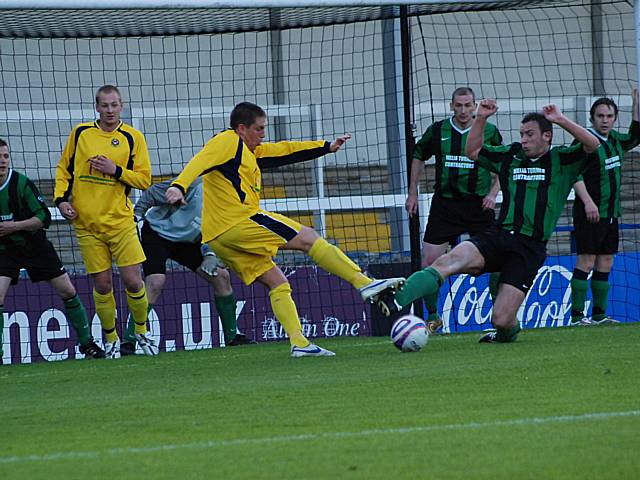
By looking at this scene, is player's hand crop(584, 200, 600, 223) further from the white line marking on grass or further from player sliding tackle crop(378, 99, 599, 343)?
the white line marking on grass

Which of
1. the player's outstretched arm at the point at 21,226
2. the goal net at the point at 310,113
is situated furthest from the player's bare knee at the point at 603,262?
the player's outstretched arm at the point at 21,226

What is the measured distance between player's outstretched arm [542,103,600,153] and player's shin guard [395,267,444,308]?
1282 millimetres

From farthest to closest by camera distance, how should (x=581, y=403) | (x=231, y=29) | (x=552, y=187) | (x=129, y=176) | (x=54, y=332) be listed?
1. (x=231, y=29)
2. (x=54, y=332)
3. (x=129, y=176)
4. (x=552, y=187)
5. (x=581, y=403)

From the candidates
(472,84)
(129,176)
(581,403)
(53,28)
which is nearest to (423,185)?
(472,84)

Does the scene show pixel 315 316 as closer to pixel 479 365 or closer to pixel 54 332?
pixel 54 332

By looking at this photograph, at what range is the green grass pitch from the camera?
4.19 m

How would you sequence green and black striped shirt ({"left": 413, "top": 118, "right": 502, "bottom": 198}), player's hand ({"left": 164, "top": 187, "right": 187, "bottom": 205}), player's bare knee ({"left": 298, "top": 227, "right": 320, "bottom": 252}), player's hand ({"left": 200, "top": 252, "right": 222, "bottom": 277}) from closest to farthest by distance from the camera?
player's hand ({"left": 164, "top": 187, "right": 187, "bottom": 205}) < player's bare knee ({"left": 298, "top": 227, "right": 320, "bottom": 252}) < green and black striped shirt ({"left": 413, "top": 118, "right": 502, "bottom": 198}) < player's hand ({"left": 200, "top": 252, "right": 222, "bottom": 277})

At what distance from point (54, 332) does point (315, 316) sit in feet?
8.21

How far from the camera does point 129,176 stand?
1005 centimetres

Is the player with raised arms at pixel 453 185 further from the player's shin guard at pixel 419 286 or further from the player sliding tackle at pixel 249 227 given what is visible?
the player sliding tackle at pixel 249 227

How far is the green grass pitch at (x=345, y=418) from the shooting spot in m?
4.19

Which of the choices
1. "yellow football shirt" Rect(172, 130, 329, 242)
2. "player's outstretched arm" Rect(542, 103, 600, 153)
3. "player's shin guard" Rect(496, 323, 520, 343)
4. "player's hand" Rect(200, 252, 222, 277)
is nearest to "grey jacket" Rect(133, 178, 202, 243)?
"player's hand" Rect(200, 252, 222, 277)

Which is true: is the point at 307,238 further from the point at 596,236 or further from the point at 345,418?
the point at 596,236

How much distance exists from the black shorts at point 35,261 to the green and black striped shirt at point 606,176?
463 centimetres
